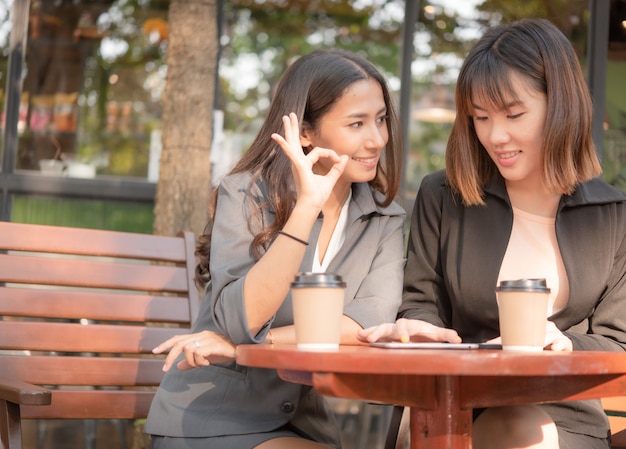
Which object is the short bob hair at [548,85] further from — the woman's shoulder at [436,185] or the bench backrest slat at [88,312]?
the bench backrest slat at [88,312]

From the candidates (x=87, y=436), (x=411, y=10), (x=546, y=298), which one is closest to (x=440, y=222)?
(x=546, y=298)

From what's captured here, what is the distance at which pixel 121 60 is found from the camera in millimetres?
7074

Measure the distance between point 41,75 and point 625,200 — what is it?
16.2 ft

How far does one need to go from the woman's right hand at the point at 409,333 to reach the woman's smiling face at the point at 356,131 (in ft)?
1.76

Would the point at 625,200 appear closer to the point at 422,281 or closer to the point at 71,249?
the point at 422,281

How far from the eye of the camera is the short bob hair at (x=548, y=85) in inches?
96.6

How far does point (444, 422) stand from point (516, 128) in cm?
94

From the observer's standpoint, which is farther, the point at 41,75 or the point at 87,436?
the point at 41,75

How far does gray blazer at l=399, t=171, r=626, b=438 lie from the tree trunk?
1.64 metres

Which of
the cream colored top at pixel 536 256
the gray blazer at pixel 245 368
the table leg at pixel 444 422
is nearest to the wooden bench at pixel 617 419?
the cream colored top at pixel 536 256

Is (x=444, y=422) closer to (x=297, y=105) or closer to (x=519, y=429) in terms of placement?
(x=519, y=429)

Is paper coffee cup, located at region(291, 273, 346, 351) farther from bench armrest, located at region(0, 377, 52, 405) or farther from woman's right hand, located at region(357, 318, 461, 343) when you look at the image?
bench armrest, located at region(0, 377, 52, 405)

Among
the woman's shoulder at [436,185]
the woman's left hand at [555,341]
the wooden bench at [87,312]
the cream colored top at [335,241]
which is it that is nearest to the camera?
the woman's left hand at [555,341]

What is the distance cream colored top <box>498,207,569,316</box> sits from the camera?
2.48m
